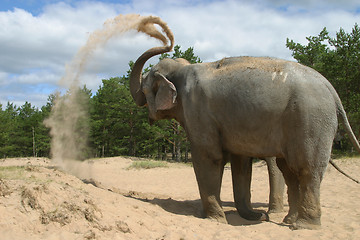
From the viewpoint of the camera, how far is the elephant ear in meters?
6.65

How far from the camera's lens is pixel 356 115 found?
18.2 meters

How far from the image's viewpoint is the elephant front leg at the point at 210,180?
6.18 metres

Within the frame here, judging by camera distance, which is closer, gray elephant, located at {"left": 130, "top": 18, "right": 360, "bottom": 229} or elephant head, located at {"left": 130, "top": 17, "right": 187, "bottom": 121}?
gray elephant, located at {"left": 130, "top": 18, "right": 360, "bottom": 229}

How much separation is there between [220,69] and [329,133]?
2194 mm

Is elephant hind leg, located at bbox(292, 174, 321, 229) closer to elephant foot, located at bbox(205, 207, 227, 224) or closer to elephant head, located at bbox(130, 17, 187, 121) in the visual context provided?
elephant foot, located at bbox(205, 207, 227, 224)

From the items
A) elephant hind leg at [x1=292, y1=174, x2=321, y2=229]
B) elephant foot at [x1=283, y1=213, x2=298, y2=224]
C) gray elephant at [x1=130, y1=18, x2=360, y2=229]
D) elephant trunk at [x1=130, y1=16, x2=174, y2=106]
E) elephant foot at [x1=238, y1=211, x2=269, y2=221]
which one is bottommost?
elephant foot at [x1=238, y1=211, x2=269, y2=221]

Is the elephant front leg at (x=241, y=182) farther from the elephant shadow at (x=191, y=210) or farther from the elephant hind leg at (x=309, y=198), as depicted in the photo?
the elephant hind leg at (x=309, y=198)

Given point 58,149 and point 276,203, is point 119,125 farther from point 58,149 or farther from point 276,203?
point 276,203

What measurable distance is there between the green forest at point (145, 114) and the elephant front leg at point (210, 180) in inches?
331

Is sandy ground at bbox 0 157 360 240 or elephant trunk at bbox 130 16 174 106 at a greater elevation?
elephant trunk at bbox 130 16 174 106

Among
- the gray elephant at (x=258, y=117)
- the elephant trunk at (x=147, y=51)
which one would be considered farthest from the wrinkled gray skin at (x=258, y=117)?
the elephant trunk at (x=147, y=51)

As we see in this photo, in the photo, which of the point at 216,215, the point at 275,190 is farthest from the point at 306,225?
the point at 275,190

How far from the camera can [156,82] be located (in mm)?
7141

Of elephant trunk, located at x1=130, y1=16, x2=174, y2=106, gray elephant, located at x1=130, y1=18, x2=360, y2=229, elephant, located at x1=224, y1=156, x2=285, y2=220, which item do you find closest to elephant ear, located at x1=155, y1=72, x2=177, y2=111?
gray elephant, located at x1=130, y1=18, x2=360, y2=229
